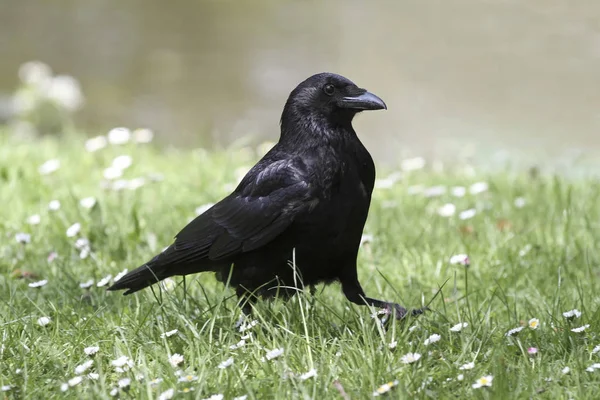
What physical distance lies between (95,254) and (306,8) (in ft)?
36.4

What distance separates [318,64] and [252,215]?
31.4 feet

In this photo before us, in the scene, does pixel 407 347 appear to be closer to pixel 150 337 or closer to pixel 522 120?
pixel 150 337

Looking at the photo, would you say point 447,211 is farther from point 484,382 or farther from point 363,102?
point 484,382

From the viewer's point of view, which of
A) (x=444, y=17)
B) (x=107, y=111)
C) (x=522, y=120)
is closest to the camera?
(x=522, y=120)

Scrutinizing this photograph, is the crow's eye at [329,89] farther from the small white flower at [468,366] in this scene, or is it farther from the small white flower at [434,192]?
the small white flower at [434,192]

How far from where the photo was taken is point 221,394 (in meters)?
2.43

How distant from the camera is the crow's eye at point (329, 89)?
11.2 ft

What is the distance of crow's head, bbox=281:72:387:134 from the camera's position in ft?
11.1

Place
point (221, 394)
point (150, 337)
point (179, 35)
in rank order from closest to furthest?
1. point (221, 394)
2. point (150, 337)
3. point (179, 35)

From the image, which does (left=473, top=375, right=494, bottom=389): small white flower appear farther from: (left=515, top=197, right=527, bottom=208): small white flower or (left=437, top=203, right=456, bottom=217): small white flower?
(left=515, top=197, right=527, bottom=208): small white flower

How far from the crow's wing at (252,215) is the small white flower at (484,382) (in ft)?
3.20

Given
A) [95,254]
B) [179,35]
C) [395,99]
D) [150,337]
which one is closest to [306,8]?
[179,35]

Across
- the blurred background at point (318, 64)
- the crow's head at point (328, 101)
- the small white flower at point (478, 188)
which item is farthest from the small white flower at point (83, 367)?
the blurred background at point (318, 64)

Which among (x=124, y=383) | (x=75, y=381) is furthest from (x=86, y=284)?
(x=124, y=383)
